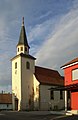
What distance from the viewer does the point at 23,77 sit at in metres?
57.7

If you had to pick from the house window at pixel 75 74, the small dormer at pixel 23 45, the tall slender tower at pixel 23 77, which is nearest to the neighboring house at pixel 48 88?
the tall slender tower at pixel 23 77

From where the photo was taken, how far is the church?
57.2 metres

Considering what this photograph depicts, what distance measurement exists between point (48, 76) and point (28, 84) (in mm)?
6389

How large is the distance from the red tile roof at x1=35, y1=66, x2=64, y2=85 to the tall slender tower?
76.8 inches

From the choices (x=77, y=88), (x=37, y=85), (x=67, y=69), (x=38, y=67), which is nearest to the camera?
(x=77, y=88)

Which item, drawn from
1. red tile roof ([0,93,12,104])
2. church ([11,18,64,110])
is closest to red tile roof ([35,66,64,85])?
church ([11,18,64,110])

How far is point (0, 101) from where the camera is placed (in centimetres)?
7694

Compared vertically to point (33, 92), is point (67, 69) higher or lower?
higher

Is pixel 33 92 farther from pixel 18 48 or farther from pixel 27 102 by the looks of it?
pixel 18 48

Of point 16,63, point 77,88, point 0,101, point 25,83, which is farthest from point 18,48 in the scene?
point 77,88

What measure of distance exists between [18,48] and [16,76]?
6.37m

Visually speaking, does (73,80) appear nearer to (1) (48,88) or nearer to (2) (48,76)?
(1) (48,88)

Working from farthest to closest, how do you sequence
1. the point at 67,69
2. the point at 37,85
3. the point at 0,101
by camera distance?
the point at 0,101 → the point at 37,85 → the point at 67,69

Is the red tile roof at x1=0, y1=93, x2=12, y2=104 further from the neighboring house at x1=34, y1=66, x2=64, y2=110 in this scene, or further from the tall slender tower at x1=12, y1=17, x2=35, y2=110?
the tall slender tower at x1=12, y1=17, x2=35, y2=110
